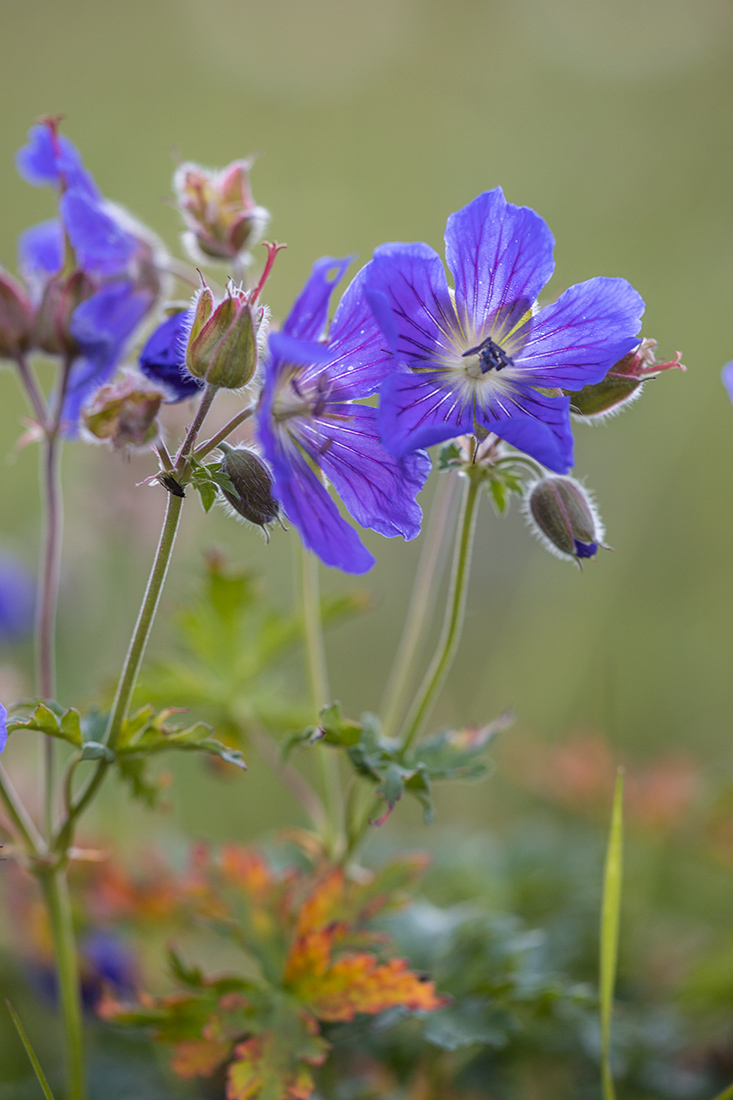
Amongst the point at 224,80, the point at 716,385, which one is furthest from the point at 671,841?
the point at 224,80

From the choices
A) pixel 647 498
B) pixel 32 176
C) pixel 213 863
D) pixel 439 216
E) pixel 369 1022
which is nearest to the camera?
pixel 369 1022

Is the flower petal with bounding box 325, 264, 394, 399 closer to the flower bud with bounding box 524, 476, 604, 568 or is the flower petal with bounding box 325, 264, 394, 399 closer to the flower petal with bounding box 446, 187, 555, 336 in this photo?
the flower petal with bounding box 446, 187, 555, 336

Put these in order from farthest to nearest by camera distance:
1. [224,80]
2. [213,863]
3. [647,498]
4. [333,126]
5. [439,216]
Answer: [224,80] → [333,126] → [439,216] → [647,498] → [213,863]

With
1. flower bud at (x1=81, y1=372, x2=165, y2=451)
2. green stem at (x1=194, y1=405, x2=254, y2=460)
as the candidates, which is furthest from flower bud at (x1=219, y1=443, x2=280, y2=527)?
flower bud at (x1=81, y1=372, x2=165, y2=451)

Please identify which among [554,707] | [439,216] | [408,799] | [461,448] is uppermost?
[439,216]

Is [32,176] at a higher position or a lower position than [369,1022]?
higher

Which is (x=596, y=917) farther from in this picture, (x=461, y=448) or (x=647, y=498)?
(x=647, y=498)
